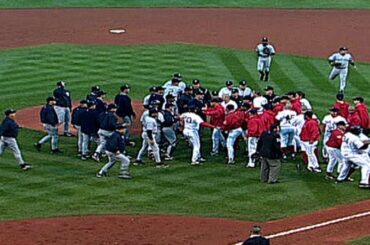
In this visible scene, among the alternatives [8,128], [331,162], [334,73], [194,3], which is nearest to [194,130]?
[331,162]

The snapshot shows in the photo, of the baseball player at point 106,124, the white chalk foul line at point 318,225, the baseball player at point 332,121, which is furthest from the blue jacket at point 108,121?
the white chalk foul line at point 318,225

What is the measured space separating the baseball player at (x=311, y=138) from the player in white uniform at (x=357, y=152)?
124cm

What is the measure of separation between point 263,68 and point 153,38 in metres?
10.5

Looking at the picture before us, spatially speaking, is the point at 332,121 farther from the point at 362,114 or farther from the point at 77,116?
the point at 77,116

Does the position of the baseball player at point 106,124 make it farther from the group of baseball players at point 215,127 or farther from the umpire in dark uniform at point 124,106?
the umpire in dark uniform at point 124,106

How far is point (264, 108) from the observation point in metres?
21.8

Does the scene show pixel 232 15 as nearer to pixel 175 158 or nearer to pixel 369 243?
pixel 175 158

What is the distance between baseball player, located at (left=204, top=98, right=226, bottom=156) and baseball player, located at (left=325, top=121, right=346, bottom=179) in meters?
3.03

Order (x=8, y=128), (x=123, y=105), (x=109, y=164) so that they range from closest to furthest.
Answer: (x=109, y=164), (x=8, y=128), (x=123, y=105)

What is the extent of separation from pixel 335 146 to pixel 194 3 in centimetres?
3135

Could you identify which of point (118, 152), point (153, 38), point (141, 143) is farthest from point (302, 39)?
point (118, 152)

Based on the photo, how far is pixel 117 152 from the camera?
792 inches

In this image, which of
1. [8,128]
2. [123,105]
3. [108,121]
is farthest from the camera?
[123,105]

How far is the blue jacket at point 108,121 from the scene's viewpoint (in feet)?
A: 70.5
